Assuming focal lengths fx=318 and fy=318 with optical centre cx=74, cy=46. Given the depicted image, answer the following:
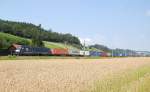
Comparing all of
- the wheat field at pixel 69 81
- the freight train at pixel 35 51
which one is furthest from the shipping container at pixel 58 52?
the wheat field at pixel 69 81

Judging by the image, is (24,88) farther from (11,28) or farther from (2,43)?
(11,28)

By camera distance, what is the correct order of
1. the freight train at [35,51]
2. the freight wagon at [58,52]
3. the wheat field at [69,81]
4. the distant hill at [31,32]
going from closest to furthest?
1. the wheat field at [69,81]
2. the freight train at [35,51]
3. the freight wagon at [58,52]
4. the distant hill at [31,32]

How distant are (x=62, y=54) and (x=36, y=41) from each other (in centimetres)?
2209

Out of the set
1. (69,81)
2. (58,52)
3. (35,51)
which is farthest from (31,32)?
(69,81)

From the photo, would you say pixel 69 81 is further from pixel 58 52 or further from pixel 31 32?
pixel 31 32

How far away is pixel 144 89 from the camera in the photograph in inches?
574

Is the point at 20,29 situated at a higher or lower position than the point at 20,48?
higher

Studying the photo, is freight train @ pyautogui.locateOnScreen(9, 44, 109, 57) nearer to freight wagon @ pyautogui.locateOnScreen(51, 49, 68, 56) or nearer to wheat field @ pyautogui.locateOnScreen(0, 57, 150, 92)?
freight wagon @ pyautogui.locateOnScreen(51, 49, 68, 56)

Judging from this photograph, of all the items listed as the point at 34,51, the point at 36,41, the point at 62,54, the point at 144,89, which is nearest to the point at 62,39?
the point at 36,41

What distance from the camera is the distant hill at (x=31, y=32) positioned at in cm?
13162

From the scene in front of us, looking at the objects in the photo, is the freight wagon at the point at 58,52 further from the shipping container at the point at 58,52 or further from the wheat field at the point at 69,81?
the wheat field at the point at 69,81

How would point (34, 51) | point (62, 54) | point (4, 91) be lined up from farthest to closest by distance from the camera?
point (62, 54) → point (34, 51) → point (4, 91)

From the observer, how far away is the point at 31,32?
450 ft

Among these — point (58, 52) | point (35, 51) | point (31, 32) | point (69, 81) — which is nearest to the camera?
point (69, 81)
